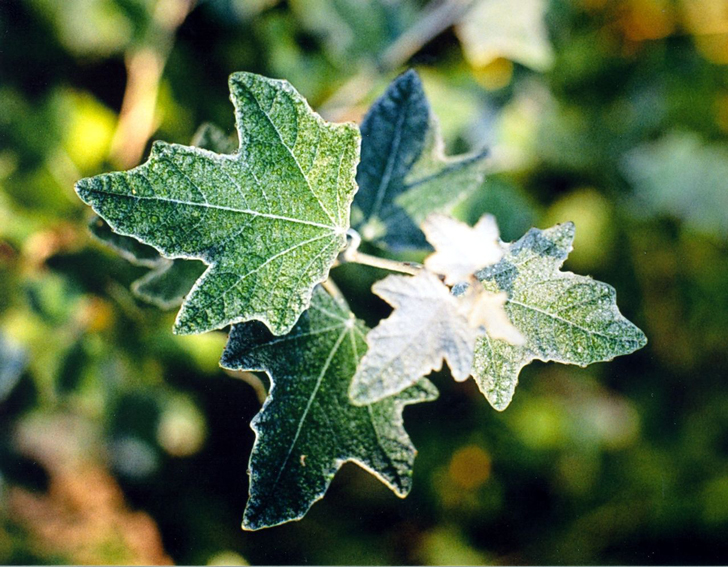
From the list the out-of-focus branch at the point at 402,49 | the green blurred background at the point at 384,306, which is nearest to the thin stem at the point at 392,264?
the green blurred background at the point at 384,306

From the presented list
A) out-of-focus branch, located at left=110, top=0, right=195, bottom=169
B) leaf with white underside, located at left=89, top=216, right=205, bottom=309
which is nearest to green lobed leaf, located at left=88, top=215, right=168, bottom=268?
leaf with white underside, located at left=89, top=216, right=205, bottom=309

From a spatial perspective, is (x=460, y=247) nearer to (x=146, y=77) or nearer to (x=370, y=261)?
(x=370, y=261)

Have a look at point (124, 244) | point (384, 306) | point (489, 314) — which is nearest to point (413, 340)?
point (489, 314)

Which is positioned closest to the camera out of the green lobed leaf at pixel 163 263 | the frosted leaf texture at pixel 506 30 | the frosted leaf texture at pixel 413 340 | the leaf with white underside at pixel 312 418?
the frosted leaf texture at pixel 413 340

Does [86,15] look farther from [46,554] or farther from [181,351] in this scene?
[46,554]

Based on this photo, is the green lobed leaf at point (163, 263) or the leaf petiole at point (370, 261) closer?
the leaf petiole at point (370, 261)

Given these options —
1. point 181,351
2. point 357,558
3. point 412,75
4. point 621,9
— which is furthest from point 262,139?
point 621,9

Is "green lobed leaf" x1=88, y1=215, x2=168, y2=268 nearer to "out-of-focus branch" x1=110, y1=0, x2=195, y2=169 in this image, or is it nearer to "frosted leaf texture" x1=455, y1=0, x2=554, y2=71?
"out-of-focus branch" x1=110, y1=0, x2=195, y2=169

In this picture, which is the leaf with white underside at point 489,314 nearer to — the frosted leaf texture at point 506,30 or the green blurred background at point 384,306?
the green blurred background at point 384,306
